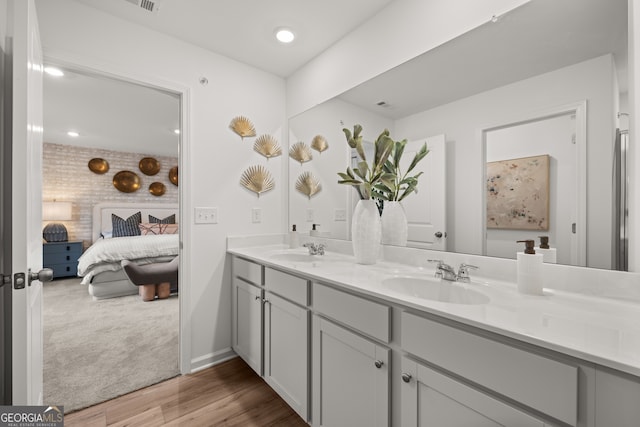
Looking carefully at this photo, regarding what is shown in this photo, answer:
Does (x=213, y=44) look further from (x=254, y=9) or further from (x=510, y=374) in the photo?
(x=510, y=374)

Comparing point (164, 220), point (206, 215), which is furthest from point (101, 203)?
point (206, 215)

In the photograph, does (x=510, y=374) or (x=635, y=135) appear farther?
(x=635, y=135)

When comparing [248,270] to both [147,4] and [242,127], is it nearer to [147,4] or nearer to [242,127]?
[242,127]

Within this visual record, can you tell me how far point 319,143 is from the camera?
2.35 m

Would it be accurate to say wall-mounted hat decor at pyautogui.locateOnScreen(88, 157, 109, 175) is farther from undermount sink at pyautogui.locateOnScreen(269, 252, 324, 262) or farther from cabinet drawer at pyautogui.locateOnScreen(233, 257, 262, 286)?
undermount sink at pyautogui.locateOnScreen(269, 252, 324, 262)

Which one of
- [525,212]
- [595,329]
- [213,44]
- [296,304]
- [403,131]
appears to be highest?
[213,44]

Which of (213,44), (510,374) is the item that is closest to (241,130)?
(213,44)

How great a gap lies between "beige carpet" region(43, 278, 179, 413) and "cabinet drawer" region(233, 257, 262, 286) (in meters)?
0.86

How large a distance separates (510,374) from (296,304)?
1003 millimetres

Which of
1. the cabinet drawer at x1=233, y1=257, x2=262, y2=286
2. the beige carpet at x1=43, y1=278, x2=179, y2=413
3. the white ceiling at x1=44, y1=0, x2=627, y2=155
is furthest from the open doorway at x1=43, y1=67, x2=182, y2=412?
the cabinet drawer at x1=233, y1=257, x2=262, y2=286

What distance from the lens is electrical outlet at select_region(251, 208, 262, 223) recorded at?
2451mm

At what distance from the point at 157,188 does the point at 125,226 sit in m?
1.08

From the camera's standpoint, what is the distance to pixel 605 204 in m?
1.03

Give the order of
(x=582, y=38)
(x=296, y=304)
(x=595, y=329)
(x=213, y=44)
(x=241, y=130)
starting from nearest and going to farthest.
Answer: (x=595, y=329), (x=582, y=38), (x=296, y=304), (x=213, y=44), (x=241, y=130)
